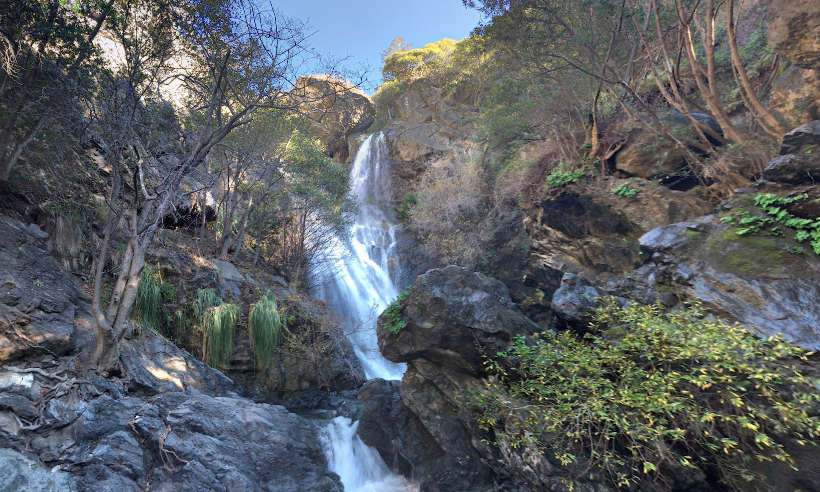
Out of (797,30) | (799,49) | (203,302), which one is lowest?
(203,302)

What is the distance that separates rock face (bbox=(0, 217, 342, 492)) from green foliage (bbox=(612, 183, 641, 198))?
8973 millimetres

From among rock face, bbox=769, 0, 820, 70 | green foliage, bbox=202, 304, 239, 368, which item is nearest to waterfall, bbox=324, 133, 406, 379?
green foliage, bbox=202, 304, 239, 368

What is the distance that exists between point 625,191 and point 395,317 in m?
6.76

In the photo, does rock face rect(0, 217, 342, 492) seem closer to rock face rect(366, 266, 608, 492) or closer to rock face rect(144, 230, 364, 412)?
rock face rect(366, 266, 608, 492)

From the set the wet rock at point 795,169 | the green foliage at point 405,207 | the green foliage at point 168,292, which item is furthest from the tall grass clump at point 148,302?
the green foliage at point 405,207

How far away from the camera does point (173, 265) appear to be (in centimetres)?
866

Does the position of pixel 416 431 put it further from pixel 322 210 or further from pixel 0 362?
pixel 322 210

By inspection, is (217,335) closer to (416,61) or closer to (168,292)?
(168,292)

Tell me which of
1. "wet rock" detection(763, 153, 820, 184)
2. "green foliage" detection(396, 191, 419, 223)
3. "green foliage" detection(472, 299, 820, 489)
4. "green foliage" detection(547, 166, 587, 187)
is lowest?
"green foliage" detection(472, 299, 820, 489)

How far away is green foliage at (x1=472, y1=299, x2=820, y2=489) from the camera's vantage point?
3797 mm

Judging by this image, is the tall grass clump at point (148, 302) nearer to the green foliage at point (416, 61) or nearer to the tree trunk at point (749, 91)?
the tree trunk at point (749, 91)

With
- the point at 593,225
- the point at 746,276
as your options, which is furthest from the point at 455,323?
the point at 593,225

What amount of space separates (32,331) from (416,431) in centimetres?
580

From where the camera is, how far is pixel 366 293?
15.2m
